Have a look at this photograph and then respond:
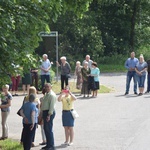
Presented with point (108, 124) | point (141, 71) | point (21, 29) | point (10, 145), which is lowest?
point (10, 145)

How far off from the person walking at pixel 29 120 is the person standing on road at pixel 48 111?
47cm

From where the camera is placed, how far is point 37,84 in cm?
2492

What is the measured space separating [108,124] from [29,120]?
4.39 metres

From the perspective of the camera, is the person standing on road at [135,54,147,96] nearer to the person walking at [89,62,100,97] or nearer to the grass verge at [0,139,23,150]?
the person walking at [89,62,100,97]

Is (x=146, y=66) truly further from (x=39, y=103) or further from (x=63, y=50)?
(x=63, y=50)

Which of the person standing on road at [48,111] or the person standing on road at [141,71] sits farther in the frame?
the person standing on road at [141,71]

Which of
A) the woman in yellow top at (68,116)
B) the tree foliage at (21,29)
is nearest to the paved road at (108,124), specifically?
the woman in yellow top at (68,116)

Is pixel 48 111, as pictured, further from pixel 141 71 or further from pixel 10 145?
pixel 141 71

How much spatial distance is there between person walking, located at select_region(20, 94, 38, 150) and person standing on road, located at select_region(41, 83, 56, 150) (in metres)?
0.47

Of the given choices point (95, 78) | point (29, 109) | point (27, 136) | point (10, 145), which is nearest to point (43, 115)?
point (29, 109)

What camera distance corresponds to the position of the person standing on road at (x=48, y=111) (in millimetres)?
13359

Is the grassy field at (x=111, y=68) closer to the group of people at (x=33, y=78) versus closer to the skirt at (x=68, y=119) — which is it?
the group of people at (x=33, y=78)

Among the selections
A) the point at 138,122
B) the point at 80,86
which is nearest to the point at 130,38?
the point at 80,86

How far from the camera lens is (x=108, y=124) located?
16719 mm
